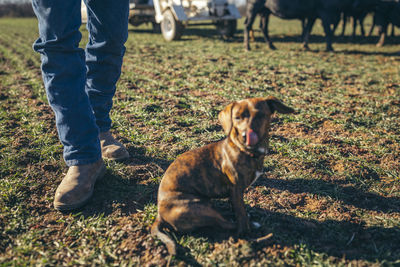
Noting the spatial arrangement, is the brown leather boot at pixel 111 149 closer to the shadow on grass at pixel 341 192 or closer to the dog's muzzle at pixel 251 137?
the shadow on grass at pixel 341 192

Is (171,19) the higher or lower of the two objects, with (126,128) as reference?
higher

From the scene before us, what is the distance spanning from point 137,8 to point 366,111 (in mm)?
9795

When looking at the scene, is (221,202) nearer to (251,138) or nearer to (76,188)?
(251,138)

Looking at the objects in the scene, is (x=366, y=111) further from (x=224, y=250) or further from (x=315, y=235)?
(x=224, y=250)

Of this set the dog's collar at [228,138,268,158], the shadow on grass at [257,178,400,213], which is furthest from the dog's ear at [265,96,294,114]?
the shadow on grass at [257,178,400,213]

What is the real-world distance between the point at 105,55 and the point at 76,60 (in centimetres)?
50

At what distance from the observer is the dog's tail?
5.48ft

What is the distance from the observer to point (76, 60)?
6.94 feet

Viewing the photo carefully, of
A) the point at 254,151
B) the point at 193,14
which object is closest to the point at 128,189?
the point at 254,151

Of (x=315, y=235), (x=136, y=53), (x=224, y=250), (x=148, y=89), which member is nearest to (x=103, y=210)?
(x=224, y=250)

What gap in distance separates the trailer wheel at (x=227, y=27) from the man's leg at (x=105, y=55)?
342 inches

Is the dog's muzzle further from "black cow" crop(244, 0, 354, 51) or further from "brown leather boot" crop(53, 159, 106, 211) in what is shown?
"black cow" crop(244, 0, 354, 51)

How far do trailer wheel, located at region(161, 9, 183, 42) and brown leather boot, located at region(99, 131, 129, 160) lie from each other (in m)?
7.95

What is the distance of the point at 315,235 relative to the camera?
1865mm
